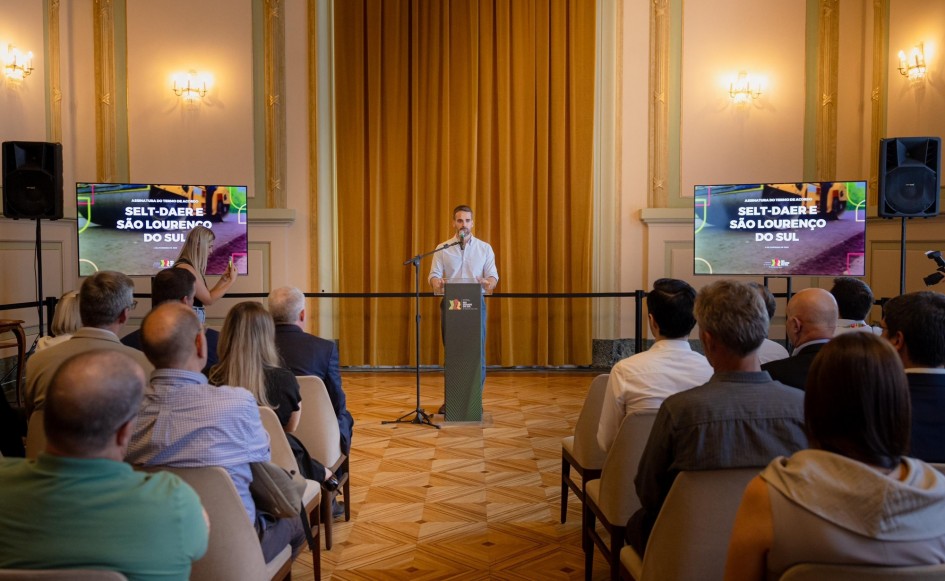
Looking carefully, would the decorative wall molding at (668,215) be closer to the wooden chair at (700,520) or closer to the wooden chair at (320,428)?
the wooden chair at (320,428)

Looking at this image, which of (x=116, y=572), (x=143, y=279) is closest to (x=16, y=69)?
(x=143, y=279)

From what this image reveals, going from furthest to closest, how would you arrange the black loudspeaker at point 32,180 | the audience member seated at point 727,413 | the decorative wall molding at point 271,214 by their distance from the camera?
the decorative wall molding at point 271,214, the black loudspeaker at point 32,180, the audience member seated at point 727,413

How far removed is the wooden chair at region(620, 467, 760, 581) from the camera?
1.73 metres

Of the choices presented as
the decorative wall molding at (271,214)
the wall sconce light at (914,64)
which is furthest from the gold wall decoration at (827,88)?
the decorative wall molding at (271,214)

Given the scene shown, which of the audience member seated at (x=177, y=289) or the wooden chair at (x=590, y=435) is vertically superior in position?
the audience member seated at (x=177, y=289)

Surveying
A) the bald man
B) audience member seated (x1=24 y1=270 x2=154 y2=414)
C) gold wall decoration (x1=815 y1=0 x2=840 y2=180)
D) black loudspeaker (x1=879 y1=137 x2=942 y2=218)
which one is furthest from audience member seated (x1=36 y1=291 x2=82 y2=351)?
gold wall decoration (x1=815 y1=0 x2=840 y2=180)

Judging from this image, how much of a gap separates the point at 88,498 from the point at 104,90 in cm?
721

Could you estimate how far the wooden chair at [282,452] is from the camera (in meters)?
2.31

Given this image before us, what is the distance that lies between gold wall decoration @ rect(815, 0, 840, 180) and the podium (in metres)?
4.00

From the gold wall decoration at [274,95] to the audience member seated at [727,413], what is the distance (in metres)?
6.31

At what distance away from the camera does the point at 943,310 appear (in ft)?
7.07

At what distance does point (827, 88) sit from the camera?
7.39m

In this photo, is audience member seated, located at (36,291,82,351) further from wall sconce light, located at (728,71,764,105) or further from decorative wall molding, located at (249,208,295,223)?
wall sconce light, located at (728,71,764,105)

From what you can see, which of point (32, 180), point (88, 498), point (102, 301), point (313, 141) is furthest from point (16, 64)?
point (88, 498)
